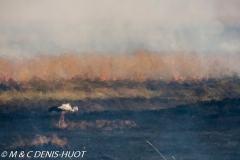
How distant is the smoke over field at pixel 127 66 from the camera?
2939mm

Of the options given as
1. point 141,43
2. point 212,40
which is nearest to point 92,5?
point 141,43

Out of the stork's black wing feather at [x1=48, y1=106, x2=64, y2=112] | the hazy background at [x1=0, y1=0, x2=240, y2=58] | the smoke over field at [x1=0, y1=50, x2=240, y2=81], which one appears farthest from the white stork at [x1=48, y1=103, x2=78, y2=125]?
the hazy background at [x1=0, y1=0, x2=240, y2=58]

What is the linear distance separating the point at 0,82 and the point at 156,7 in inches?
50.6

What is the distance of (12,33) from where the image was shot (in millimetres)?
2945

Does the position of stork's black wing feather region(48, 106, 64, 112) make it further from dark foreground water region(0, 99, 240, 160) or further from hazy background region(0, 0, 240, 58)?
hazy background region(0, 0, 240, 58)

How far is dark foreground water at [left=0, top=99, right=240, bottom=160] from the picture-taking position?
9.47 ft

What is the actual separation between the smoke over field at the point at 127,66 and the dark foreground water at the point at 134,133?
25 cm

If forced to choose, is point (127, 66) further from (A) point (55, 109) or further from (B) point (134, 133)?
(A) point (55, 109)

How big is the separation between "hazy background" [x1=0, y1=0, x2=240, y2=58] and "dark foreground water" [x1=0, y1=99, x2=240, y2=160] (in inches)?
18.4

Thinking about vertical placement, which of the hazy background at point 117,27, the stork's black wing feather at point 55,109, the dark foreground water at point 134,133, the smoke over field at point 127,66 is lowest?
the dark foreground water at point 134,133

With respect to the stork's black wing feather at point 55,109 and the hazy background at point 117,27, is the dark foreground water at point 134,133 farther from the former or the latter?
Answer: the hazy background at point 117,27

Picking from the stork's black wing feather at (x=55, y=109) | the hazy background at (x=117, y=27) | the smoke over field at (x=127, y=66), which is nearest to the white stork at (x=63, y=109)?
the stork's black wing feather at (x=55, y=109)

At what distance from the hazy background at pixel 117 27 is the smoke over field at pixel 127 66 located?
0.05m

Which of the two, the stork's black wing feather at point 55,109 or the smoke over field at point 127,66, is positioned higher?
the smoke over field at point 127,66
